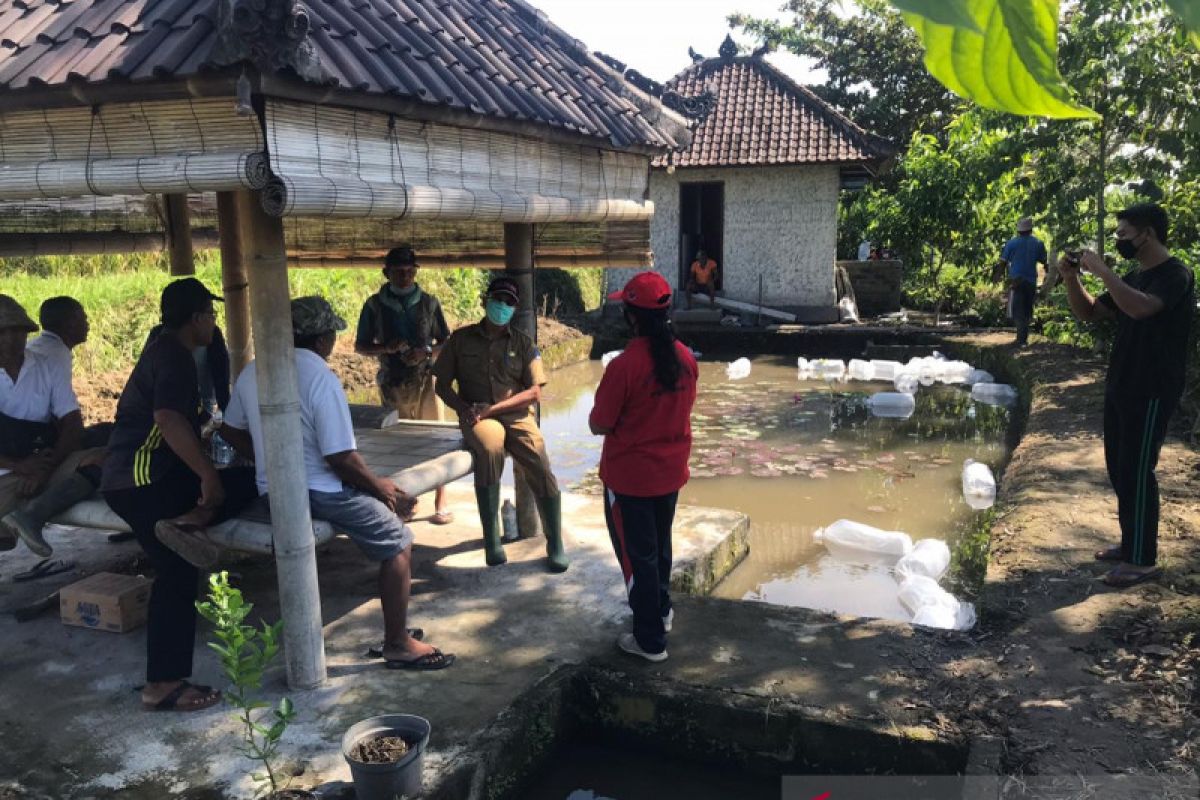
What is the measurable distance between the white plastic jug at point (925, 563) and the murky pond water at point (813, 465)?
0.19 meters

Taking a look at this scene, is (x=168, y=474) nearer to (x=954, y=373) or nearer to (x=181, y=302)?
(x=181, y=302)

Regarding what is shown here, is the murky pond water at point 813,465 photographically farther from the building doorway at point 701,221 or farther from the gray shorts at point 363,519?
the building doorway at point 701,221

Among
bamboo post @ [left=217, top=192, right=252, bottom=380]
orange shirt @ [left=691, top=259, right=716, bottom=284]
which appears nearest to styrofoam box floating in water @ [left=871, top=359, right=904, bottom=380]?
orange shirt @ [left=691, top=259, right=716, bottom=284]

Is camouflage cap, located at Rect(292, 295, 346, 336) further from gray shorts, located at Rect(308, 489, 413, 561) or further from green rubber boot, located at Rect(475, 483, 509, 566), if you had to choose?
green rubber boot, located at Rect(475, 483, 509, 566)

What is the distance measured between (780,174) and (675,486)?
15.4 m

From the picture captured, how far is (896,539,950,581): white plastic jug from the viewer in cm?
604

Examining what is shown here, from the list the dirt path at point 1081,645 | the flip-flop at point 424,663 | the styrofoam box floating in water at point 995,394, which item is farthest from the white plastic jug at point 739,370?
the flip-flop at point 424,663

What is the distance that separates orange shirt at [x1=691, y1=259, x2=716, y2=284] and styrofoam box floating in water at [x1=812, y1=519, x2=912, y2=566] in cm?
1223

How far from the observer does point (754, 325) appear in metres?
17.8

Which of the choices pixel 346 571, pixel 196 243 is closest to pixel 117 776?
pixel 346 571

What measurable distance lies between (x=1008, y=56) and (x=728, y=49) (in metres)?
22.2

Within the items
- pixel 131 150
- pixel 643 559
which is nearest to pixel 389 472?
pixel 643 559

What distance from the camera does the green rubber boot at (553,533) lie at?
17.6ft

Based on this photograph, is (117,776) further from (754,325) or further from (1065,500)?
(754,325)
